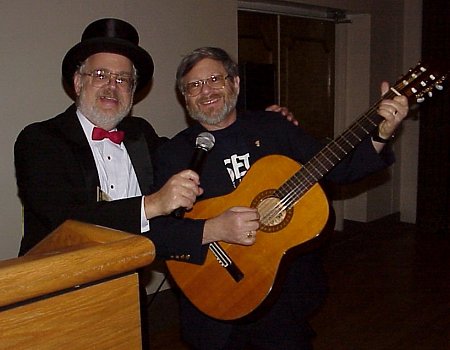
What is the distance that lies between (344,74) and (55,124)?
3858mm

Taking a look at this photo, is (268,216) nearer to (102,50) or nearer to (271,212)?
(271,212)

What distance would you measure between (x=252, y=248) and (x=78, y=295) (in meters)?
1.33

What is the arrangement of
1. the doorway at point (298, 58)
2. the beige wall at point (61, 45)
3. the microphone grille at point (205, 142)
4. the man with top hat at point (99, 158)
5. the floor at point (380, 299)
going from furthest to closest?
the doorway at point (298, 58), the floor at point (380, 299), the beige wall at point (61, 45), the microphone grille at point (205, 142), the man with top hat at point (99, 158)

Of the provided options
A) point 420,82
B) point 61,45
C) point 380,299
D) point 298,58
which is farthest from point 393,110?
point 298,58

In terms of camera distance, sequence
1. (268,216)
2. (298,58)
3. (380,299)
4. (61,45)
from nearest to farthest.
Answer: (268,216), (61,45), (380,299), (298,58)

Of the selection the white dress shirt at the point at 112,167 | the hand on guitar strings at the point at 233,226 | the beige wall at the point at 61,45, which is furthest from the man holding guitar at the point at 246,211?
the beige wall at the point at 61,45

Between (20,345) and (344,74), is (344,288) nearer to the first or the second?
(344,74)

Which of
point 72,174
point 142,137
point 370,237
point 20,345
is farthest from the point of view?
point 370,237

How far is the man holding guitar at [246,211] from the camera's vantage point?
1.86 meters

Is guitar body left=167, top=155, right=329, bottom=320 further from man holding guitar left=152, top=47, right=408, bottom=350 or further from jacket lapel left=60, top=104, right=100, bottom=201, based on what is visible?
jacket lapel left=60, top=104, right=100, bottom=201

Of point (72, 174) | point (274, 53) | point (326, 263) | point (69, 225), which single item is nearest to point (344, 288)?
point (326, 263)

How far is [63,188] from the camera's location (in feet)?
→ 5.32

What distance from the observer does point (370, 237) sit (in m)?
5.03

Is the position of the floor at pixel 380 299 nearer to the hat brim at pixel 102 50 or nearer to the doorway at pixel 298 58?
the doorway at pixel 298 58
